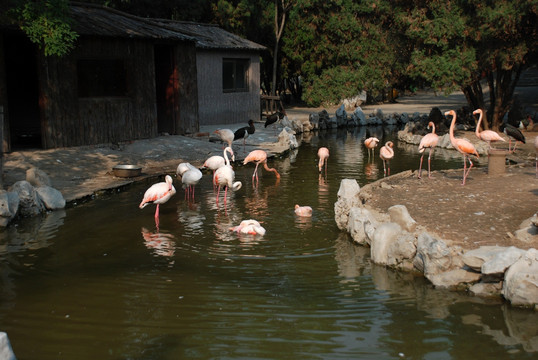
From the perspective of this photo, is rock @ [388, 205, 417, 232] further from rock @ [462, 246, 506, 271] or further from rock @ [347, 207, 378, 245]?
rock @ [462, 246, 506, 271]

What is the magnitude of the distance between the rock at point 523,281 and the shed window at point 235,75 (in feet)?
73.2

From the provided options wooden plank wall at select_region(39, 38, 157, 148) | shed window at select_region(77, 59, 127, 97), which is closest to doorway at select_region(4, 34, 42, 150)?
wooden plank wall at select_region(39, 38, 157, 148)

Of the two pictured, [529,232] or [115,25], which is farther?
[115,25]

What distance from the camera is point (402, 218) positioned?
9.88m

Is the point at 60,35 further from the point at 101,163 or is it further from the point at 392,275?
the point at 392,275

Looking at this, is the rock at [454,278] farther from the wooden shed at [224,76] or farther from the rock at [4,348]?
the wooden shed at [224,76]

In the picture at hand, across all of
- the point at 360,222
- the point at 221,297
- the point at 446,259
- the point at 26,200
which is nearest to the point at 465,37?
the point at 360,222

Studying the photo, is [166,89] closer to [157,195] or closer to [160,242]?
[157,195]

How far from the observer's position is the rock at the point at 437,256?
849cm

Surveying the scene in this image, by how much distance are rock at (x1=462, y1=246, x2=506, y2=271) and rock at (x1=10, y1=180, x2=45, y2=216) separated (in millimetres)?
8494

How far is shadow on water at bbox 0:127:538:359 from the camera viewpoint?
22.6 feet

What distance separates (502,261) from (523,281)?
40 cm

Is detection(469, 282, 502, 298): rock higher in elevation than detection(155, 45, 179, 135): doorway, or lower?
lower

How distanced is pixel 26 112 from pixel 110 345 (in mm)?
17134
